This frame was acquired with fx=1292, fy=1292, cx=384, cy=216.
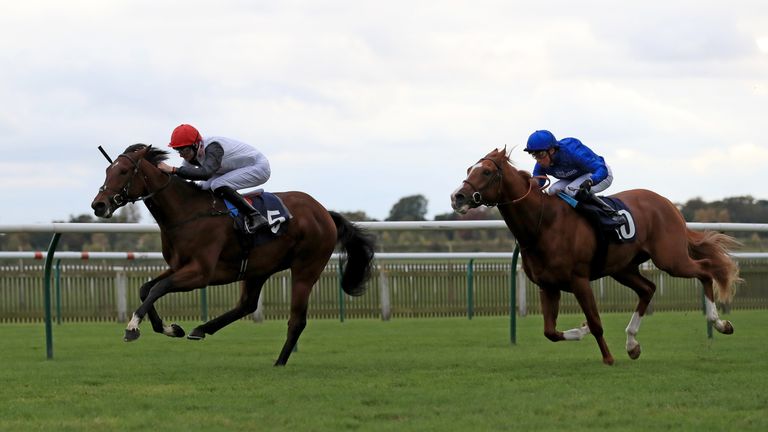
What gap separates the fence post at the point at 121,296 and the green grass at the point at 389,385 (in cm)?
419

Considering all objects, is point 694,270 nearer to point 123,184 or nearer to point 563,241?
point 563,241

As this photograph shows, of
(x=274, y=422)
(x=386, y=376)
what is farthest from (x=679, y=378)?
(x=274, y=422)

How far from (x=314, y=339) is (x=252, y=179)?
12.1ft

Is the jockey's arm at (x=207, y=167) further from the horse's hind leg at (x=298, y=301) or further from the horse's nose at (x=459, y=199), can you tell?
the horse's nose at (x=459, y=199)

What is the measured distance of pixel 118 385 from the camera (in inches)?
308

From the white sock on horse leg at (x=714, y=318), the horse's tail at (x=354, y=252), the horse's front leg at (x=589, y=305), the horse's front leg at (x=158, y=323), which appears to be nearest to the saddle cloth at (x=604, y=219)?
the horse's front leg at (x=589, y=305)

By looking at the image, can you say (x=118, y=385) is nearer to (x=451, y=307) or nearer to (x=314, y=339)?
(x=314, y=339)

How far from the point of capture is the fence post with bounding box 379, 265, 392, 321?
683 inches

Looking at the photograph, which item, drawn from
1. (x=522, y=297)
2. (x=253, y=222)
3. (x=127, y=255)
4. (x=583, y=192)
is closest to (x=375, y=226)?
(x=253, y=222)

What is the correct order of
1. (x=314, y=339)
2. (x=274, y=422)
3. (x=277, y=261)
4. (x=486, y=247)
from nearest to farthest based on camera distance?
(x=274, y=422)
(x=277, y=261)
(x=314, y=339)
(x=486, y=247)

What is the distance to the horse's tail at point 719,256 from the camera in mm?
10008

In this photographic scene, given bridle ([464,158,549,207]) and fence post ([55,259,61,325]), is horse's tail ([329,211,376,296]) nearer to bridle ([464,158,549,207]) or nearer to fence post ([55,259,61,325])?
bridle ([464,158,549,207])

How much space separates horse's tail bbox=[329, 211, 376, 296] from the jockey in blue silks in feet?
5.07

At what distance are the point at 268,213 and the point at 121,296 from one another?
811cm
